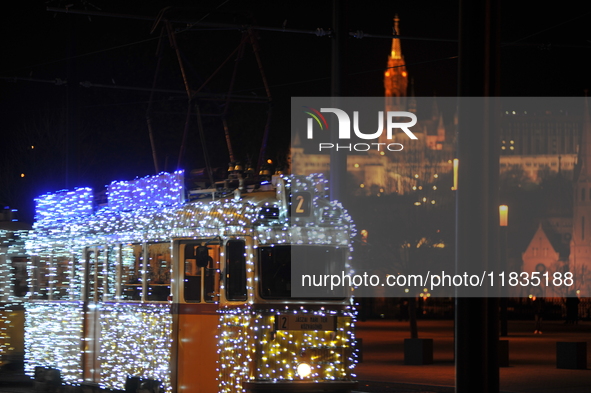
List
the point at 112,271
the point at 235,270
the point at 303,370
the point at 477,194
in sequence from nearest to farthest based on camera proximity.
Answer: the point at 477,194 → the point at 303,370 → the point at 235,270 → the point at 112,271

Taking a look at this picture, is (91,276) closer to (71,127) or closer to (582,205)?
(71,127)

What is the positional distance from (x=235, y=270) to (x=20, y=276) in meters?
7.12

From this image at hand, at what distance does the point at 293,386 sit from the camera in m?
10.3

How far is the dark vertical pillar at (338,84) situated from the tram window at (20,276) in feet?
18.7

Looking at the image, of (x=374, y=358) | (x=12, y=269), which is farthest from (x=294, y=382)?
(x=374, y=358)

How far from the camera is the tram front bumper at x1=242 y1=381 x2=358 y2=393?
10.3m

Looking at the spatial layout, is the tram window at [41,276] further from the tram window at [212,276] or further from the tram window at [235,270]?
the tram window at [235,270]

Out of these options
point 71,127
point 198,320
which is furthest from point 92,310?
point 71,127

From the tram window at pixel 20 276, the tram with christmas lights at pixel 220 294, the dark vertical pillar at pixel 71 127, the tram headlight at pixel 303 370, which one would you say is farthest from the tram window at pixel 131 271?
the dark vertical pillar at pixel 71 127

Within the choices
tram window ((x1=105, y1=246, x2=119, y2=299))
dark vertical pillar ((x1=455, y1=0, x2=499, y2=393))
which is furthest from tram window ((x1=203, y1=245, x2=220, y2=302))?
dark vertical pillar ((x1=455, y1=0, x2=499, y2=393))

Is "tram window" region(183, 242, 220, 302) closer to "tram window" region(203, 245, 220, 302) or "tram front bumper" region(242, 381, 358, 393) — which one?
"tram window" region(203, 245, 220, 302)

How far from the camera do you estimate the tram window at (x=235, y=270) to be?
1061 cm

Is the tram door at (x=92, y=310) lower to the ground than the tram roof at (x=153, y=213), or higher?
lower

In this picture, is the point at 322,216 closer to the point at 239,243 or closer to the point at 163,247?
the point at 239,243
